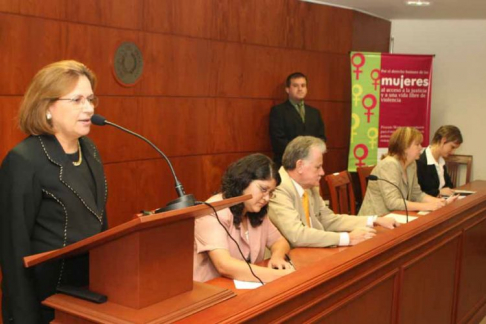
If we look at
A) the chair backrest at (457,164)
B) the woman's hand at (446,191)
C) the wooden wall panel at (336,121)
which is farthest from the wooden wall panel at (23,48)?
the chair backrest at (457,164)

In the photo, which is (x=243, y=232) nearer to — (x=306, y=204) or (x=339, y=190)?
(x=306, y=204)

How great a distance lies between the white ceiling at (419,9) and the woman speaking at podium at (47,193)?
511 centimetres

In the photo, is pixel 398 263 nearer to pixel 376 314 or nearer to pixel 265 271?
pixel 376 314

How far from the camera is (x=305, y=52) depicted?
261 inches

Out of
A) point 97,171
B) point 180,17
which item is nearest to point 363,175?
point 180,17

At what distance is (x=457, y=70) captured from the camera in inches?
311

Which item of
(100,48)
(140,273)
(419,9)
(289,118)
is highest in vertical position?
(419,9)

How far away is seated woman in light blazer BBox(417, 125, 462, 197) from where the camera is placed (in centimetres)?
507

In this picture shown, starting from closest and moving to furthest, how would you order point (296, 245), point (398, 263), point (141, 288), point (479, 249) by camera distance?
1. point (141, 288)
2. point (398, 263)
3. point (296, 245)
4. point (479, 249)

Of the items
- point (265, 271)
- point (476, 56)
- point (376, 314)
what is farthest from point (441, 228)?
point (476, 56)

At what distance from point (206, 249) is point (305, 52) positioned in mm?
4489

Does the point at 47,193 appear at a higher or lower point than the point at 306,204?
higher

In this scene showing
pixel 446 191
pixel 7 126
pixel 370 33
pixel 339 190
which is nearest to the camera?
pixel 7 126

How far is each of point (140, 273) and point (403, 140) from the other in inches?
129
